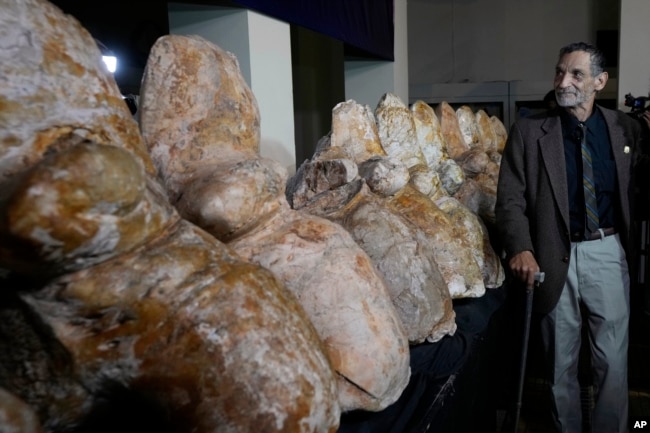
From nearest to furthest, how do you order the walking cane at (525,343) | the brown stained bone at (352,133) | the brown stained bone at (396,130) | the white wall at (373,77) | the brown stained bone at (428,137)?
1. the brown stained bone at (352,133)
2. the walking cane at (525,343)
3. the brown stained bone at (396,130)
4. the brown stained bone at (428,137)
5. the white wall at (373,77)

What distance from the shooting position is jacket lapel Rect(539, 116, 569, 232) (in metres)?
2.30

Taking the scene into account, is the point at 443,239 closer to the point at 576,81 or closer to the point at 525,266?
the point at 525,266

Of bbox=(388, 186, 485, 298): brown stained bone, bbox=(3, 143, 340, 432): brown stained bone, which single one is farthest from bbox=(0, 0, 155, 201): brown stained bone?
bbox=(388, 186, 485, 298): brown stained bone

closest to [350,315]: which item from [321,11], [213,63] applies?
[213,63]

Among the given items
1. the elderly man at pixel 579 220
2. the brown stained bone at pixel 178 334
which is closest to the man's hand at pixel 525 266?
the elderly man at pixel 579 220

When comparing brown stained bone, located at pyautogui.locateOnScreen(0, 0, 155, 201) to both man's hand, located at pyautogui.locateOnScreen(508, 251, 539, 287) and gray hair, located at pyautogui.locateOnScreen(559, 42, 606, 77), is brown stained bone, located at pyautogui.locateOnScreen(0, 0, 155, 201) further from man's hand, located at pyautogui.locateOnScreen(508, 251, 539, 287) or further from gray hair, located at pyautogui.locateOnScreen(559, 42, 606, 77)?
gray hair, located at pyautogui.locateOnScreen(559, 42, 606, 77)

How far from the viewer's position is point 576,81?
2301 millimetres

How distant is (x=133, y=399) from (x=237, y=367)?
18 centimetres

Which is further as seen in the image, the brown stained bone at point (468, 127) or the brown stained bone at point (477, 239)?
the brown stained bone at point (468, 127)

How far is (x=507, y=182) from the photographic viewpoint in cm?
245

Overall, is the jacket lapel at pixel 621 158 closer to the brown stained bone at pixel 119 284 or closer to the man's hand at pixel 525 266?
the man's hand at pixel 525 266

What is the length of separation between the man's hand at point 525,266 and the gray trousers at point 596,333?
6.4 inches

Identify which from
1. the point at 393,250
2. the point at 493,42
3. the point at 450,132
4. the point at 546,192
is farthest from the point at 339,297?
the point at 493,42

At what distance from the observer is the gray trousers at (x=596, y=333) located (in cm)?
233
